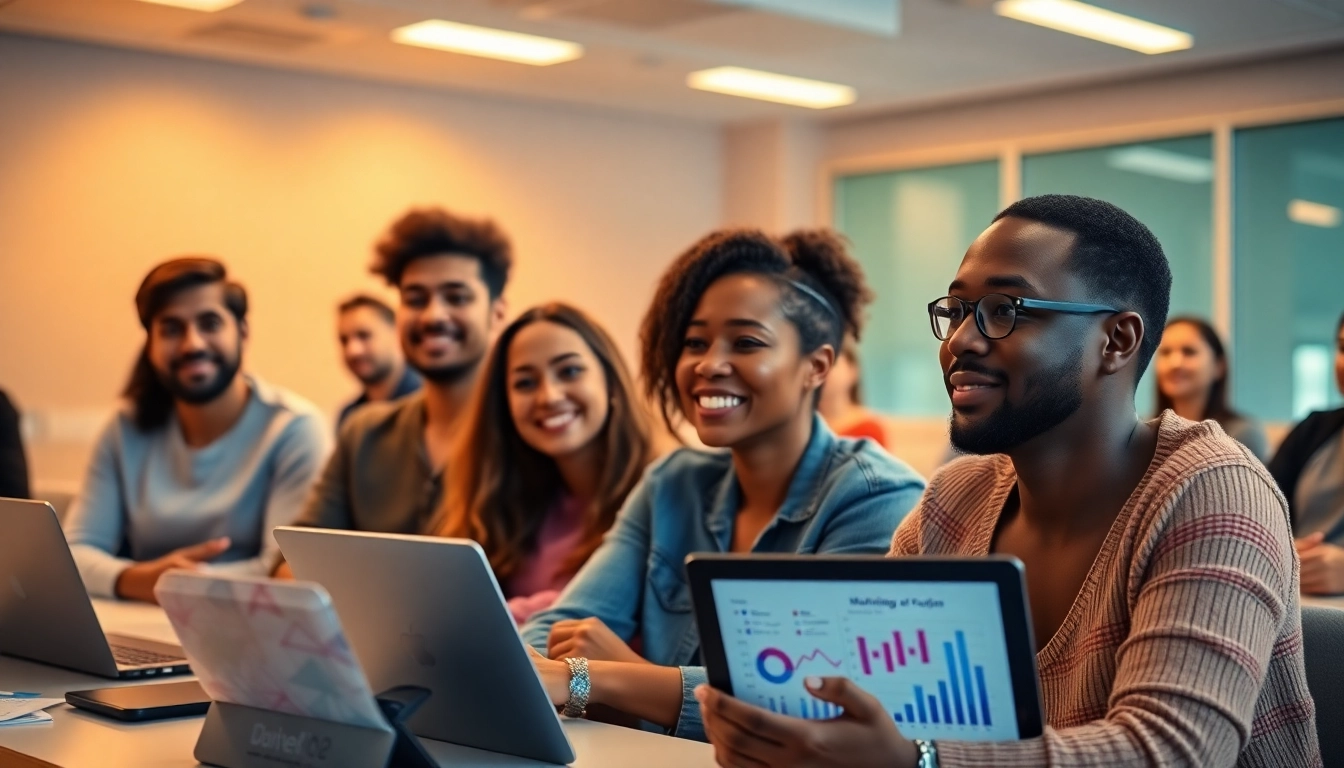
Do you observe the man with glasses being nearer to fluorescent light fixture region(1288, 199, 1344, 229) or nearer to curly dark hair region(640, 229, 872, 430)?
curly dark hair region(640, 229, 872, 430)

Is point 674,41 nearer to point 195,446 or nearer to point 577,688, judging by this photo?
point 195,446

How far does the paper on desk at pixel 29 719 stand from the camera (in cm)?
175

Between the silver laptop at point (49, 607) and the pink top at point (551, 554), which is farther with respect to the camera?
the pink top at point (551, 554)

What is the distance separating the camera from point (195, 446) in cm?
347

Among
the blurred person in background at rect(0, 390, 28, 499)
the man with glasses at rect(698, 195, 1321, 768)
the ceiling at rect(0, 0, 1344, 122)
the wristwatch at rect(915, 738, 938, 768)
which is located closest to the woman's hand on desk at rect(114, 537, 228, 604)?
the blurred person in background at rect(0, 390, 28, 499)

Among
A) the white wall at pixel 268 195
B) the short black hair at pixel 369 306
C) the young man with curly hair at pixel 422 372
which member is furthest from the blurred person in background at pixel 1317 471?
the white wall at pixel 268 195

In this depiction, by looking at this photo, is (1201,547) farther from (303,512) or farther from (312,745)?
(303,512)

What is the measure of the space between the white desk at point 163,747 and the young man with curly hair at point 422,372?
140 centimetres

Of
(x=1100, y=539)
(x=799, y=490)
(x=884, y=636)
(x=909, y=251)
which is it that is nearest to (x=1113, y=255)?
(x=1100, y=539)

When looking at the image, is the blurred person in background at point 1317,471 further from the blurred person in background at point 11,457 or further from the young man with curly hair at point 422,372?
the blurred person in background at point 11,457

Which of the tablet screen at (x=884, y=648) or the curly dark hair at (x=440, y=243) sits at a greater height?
the curly dark hair at (x=440, y=243)

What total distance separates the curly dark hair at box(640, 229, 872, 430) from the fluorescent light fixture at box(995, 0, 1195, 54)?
3088mm

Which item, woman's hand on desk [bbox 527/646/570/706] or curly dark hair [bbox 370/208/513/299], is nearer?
woman's hand on desk [bbox 527/646/570/706]

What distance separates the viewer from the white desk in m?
1.55
